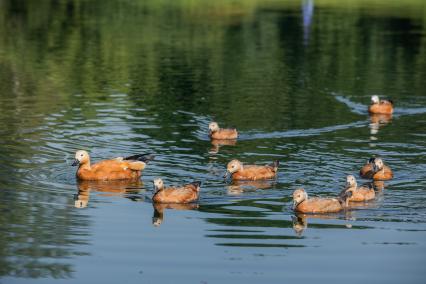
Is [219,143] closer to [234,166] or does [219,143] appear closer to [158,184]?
[234,166]

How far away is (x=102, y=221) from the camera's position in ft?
66.3

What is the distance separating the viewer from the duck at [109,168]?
23703 millimetres

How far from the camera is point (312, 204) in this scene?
2073 centimetres

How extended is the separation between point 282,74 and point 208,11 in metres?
26.7

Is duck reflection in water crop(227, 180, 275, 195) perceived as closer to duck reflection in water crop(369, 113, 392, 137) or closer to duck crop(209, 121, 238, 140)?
duck crop(209, 121, 238, 140)

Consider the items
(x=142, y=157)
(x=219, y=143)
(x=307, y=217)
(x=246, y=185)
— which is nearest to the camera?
(x=307, y=217)

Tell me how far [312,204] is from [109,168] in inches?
206

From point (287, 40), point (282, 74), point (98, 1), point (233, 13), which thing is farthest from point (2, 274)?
point (98, 1)

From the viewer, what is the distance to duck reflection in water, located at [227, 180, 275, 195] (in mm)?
22836

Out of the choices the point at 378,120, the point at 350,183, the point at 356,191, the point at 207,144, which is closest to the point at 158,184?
the point at 350,183

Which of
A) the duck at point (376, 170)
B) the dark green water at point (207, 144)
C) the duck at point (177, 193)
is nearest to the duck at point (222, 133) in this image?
the dark green water at point (207, 144)

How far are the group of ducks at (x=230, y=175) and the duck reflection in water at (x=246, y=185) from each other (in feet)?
0.33

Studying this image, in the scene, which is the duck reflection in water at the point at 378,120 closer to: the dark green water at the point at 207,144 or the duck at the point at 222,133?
the dark green water at the point at 207,144

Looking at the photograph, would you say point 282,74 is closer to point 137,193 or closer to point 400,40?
point 400,40
